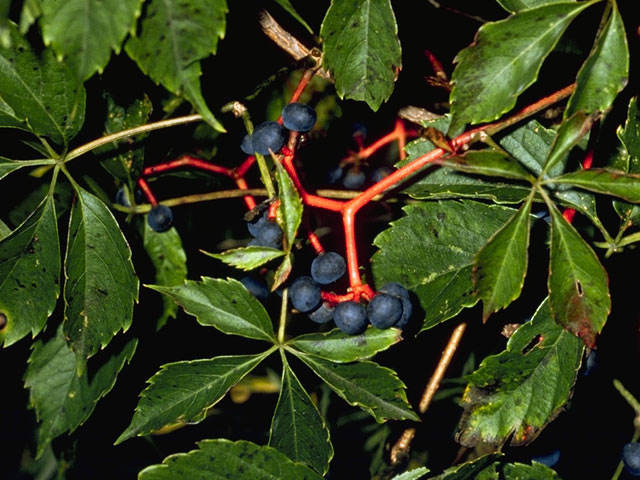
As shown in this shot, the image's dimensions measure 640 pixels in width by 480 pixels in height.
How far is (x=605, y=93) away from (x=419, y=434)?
1.31 metres

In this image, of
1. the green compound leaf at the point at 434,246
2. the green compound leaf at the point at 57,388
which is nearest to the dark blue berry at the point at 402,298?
the green compound leaf at the point at 434,246

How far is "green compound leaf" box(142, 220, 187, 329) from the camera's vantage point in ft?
4.67

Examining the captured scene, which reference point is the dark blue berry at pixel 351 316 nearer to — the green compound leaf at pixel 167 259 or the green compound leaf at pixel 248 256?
the green compound leaf at pixel 248 256

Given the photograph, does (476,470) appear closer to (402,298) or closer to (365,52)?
(402,298)

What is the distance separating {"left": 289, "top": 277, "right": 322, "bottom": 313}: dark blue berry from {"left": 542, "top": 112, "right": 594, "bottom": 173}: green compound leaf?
0.41m

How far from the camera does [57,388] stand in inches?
56.9

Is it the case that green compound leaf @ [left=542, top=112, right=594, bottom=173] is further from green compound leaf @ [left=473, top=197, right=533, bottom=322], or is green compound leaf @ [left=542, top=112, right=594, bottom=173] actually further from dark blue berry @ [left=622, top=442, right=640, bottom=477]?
dark blue berry @ [left=622, top=442, right=640, bottom=477]

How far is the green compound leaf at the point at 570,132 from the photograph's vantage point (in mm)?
896

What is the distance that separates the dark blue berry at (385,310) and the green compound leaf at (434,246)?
0.14 m

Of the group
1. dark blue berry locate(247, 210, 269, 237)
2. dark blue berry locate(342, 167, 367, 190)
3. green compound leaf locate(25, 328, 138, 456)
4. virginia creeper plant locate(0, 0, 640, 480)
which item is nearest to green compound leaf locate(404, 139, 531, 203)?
virginia creeper plant locate(0, 0, 640, 480)

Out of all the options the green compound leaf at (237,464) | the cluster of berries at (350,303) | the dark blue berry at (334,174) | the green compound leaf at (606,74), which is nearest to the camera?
the green compound leaf at (606,74)

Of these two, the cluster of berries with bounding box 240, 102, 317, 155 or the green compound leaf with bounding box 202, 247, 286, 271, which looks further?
the cluster of berries with bounding box 240, 102, 317, 155

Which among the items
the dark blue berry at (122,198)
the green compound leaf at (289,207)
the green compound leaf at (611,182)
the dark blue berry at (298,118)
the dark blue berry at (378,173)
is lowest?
the dark blue berry at (378,173)

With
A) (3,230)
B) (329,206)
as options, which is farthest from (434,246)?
(3,230)
